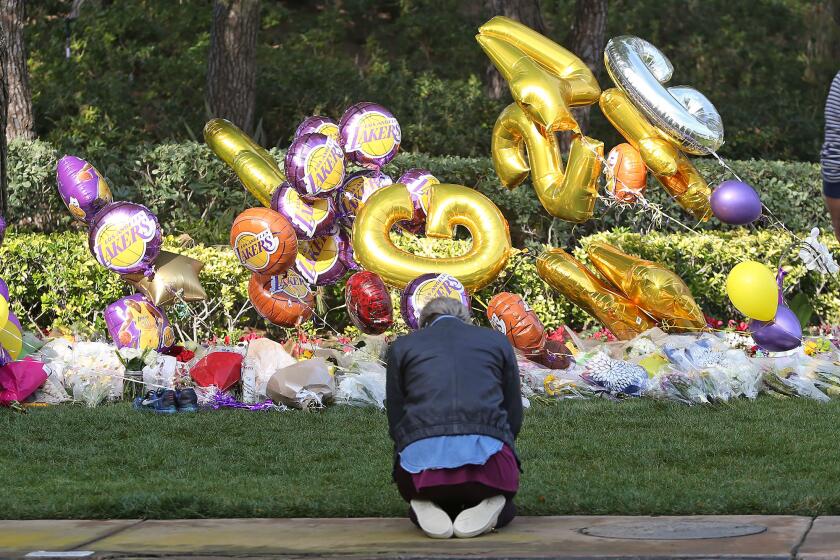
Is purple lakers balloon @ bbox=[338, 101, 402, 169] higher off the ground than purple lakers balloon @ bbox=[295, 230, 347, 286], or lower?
higher

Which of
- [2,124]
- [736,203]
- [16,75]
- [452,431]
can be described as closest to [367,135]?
[736,203]

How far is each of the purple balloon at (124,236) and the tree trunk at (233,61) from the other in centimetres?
576

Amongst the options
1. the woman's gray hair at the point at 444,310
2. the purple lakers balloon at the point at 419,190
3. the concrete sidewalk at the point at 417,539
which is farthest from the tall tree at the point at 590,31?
the concrete sidewalk at the point at 417,539

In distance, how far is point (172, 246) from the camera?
1080 centimetres

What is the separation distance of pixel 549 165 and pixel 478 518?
174 inches

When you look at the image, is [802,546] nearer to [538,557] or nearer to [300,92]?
[538,557]

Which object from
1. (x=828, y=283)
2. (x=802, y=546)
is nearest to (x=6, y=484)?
(x=802, y=546)

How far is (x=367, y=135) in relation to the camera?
29.6 feet

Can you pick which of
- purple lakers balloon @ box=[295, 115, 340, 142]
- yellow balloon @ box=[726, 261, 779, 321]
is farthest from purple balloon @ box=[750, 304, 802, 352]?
purple lakers balloon @ box=[295, 115, 340, 142]

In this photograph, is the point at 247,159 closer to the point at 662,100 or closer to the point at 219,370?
the point at 219,370

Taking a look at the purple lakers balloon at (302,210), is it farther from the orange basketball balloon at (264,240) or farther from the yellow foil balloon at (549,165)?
the yellow foil balloon at (549,165)

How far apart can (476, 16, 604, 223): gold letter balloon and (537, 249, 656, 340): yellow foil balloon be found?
687 mm

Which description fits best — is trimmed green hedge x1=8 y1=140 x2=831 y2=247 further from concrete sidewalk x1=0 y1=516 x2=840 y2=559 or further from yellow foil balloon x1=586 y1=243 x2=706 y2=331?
concrete sidewalk x1=0 y1=516 x2=840 y2=559

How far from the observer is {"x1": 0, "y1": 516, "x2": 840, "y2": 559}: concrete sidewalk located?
477 cm
